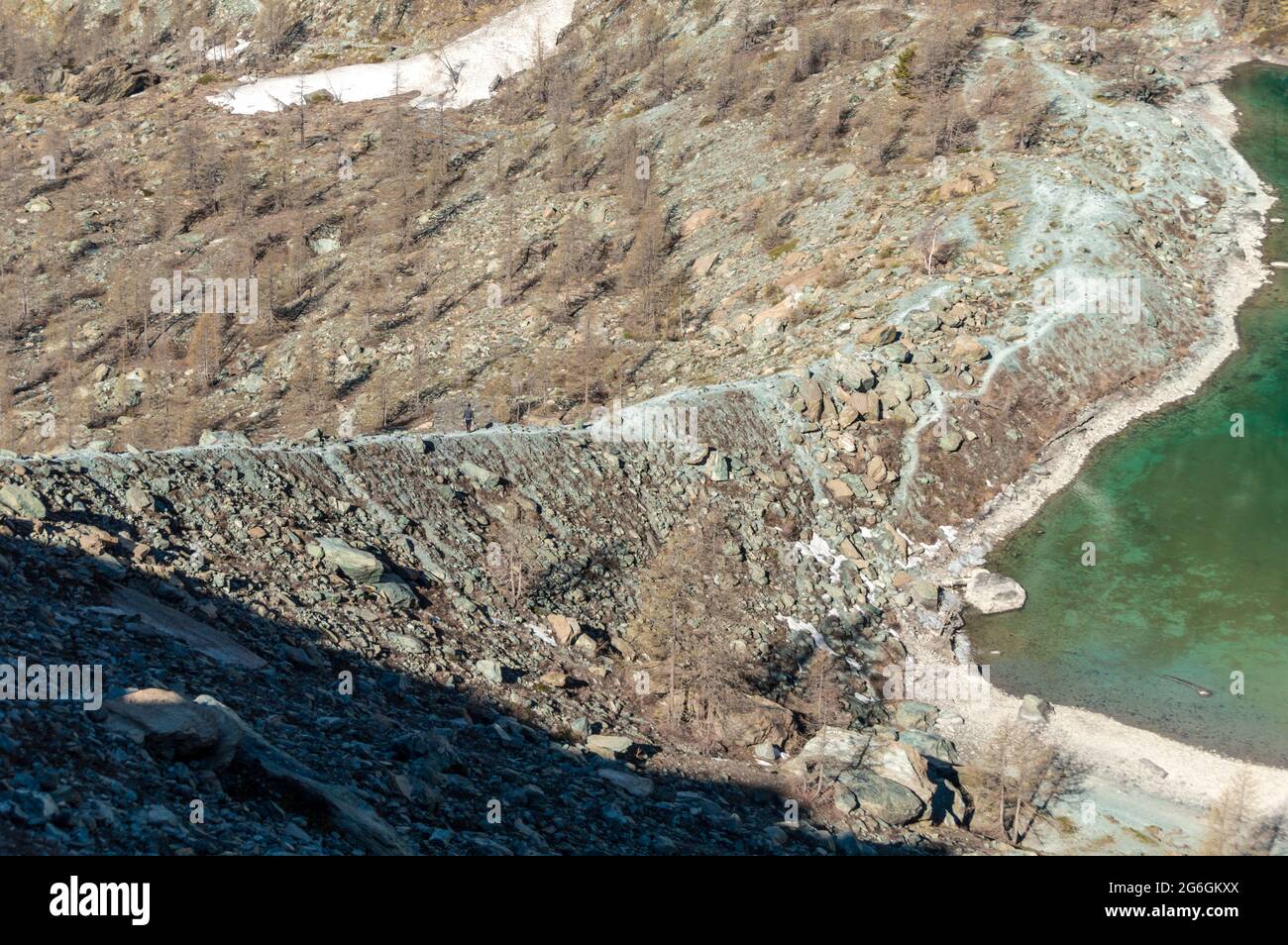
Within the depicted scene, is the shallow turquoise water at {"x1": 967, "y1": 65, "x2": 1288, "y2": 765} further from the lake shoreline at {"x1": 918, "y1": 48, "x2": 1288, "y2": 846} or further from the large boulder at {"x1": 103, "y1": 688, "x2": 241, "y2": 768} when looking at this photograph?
the large boulder at {"x1": 103, "y1": 688, "x2": 241, "y2": 768}

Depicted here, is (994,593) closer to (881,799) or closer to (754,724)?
(754,724)

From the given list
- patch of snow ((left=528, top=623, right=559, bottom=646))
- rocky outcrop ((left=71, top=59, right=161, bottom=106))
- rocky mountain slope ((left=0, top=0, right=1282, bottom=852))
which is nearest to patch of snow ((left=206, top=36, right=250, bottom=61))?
rocky mountain slope ((left=0, top=0, right=1282, bottom=852))

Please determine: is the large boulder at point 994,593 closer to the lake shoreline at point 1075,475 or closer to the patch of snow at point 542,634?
the lake shoreline at point 1075,475

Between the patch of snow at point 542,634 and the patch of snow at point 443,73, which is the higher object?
the patch of snow at point 443,73

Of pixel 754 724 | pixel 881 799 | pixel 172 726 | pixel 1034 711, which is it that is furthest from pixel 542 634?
pixel 1034 711

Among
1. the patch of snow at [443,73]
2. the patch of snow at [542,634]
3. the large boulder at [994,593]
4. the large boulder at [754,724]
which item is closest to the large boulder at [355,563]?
the patch of snow at [542,634]

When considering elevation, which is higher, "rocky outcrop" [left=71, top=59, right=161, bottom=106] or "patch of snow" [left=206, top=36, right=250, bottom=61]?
"patch of snow" [left=206, top=36, right=250, bottom=61]
